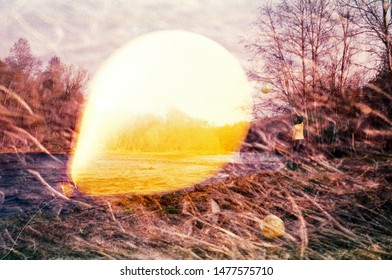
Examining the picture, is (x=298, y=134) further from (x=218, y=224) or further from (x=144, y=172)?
(x=218, y=224)

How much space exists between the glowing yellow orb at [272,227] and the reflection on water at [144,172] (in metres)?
1.22

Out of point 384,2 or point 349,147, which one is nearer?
point 384,2

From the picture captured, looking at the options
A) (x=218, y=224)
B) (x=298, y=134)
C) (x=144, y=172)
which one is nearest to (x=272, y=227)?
(x=218, y=224)

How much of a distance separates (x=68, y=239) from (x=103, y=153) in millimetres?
2703

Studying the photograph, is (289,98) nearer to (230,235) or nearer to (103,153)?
(103,153)

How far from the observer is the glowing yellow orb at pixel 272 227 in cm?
386

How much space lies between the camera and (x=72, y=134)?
7617 mm

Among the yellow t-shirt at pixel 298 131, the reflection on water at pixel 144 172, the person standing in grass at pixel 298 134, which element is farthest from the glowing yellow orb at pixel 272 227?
the yellow t-shirt at pixel 298 131

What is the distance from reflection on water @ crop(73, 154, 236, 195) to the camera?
4.80m

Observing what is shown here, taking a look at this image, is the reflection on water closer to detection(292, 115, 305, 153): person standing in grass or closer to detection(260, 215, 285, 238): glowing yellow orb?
detection(292, 115, 305, 153): person standing in grass

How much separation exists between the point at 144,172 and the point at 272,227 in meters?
2.36

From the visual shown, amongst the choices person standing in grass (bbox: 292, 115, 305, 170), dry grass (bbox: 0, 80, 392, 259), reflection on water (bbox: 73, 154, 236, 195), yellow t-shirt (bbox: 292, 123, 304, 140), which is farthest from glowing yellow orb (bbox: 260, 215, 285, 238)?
yellow t-shirt (bbox: 292, 123, 304, 140)

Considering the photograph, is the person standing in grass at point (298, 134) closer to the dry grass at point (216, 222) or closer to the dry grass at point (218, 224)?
the dry grass at point (216, 222)

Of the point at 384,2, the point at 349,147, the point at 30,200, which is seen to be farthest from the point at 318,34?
the point at 30,200
